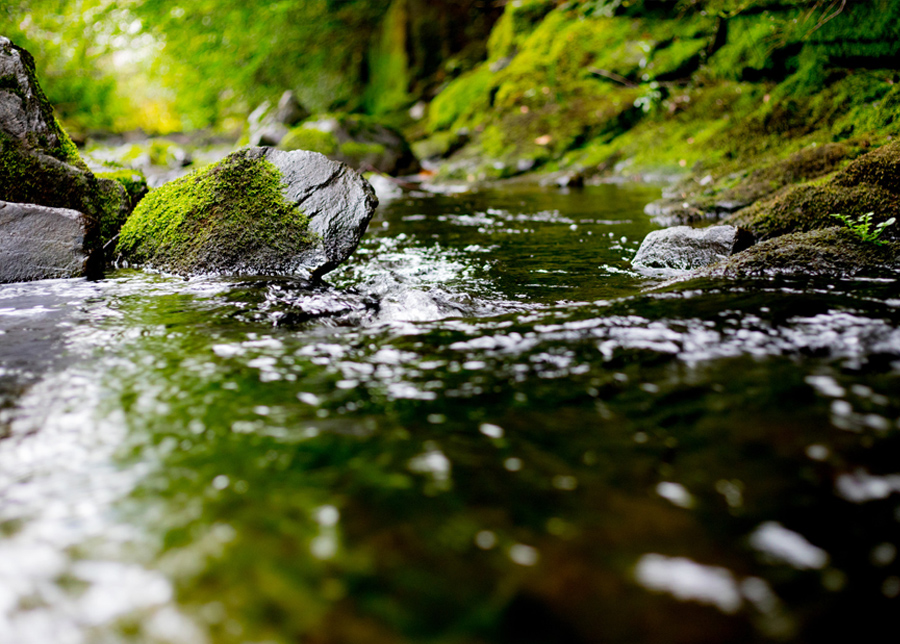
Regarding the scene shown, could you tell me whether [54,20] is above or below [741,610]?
above

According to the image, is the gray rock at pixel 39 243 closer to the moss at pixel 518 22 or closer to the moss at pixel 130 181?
the moss at pixel 130 181

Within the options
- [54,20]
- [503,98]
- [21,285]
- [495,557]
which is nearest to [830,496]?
[495,557]

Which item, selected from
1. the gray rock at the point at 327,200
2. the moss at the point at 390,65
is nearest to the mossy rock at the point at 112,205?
the gray rock at the point at 327,200

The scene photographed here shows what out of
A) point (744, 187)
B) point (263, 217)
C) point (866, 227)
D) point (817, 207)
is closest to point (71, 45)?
point (263, 217)

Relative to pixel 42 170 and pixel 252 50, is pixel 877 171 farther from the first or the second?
pixel 252 50

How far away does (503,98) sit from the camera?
51.2 ft

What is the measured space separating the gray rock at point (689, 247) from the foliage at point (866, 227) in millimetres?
743

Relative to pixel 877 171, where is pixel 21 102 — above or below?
above

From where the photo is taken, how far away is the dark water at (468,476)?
44.3 inches

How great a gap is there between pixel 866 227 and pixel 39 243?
6532mm

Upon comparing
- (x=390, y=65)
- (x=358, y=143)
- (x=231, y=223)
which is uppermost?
(x=390, y=65)

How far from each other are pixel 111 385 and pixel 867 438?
2825 millimetres

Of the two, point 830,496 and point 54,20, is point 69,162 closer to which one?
point 830,496

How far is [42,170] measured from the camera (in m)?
5.06
